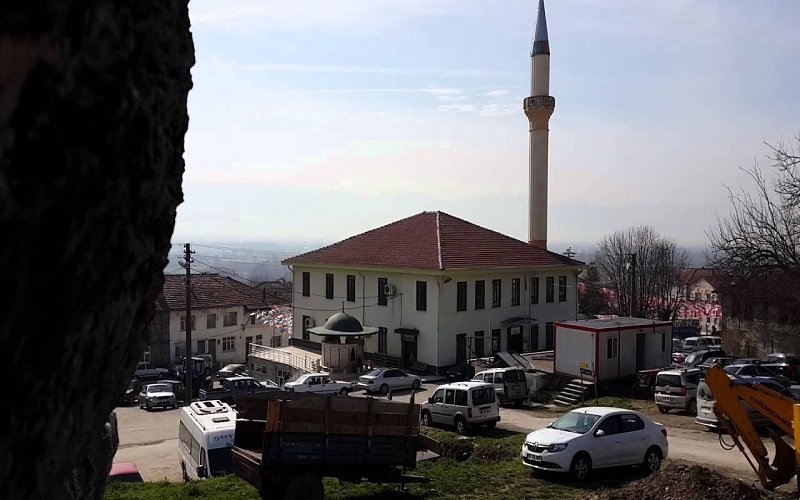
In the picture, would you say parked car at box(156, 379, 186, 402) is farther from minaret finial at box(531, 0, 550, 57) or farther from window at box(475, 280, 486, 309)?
minaret finial at box(531, 0, 550, 57)

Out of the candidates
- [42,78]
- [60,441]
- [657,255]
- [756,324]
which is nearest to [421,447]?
[60,441]

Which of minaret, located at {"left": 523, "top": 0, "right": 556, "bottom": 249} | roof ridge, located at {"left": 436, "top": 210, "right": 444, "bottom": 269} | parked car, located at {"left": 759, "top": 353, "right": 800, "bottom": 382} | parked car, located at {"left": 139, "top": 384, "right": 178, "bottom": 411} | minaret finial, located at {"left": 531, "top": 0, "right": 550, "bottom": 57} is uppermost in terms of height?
minaret finial, located at {"left": 531, "top": 0, "right": 550, "bottom": 57}

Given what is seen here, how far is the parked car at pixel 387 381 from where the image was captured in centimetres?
3247

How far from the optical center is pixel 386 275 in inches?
1631

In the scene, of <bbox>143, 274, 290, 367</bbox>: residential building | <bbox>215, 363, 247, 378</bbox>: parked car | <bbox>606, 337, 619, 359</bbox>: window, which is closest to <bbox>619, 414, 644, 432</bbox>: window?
<bbox>606, 337, 619, 359</bbox>: window

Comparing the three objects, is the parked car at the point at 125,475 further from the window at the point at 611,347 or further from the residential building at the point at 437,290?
the residential building at the point at 437,290

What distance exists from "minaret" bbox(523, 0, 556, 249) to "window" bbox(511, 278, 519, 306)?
1007 centimetres

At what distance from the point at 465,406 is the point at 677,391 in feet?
27.3

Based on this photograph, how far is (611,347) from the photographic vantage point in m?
30.3

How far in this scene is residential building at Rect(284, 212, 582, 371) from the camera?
38.8 m

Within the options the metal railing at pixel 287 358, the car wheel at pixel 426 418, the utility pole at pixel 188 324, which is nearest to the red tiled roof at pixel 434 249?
the metal railing at pixel 287 358

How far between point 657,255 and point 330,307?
38170 millimetres

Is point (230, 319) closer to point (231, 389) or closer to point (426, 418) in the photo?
point (231, 389)

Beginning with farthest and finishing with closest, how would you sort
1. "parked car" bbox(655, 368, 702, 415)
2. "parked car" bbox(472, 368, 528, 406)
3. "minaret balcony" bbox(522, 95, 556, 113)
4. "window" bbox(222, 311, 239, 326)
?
"window" bbox(222, 311, 239, 326) → "minaret balcony" bbox(522, 95, 556, 113) → "parked car" bbox(472, 368, 528, 406) → "parked car" bbox(655, 368, 702, 415)
